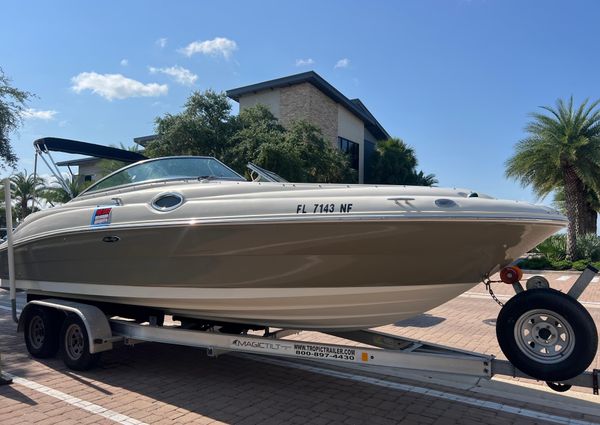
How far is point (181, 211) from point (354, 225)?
1.69 metres

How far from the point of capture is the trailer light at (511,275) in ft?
12.1

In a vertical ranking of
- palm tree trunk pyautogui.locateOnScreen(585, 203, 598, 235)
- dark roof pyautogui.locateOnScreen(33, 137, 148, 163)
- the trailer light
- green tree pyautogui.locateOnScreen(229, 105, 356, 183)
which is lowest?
the trailer light

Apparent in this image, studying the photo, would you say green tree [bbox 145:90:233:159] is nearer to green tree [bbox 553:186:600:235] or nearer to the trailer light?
green tree [bbox 553:186:600:235]

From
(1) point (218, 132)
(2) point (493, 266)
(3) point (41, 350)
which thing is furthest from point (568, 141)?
(3) point (41, 350)

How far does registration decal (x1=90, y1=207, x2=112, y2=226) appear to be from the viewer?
4981 mm

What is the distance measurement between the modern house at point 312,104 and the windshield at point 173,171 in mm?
19343

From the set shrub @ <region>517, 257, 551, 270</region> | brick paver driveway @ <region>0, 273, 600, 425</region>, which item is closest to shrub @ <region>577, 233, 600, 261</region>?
shrub @ <region>517, 257, 551, 270</region>

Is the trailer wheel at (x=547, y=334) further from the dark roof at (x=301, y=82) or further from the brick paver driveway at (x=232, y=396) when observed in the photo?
the dark roof at (x=301, y=82)

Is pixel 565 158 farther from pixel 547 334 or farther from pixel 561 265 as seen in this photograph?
pixel 547 334

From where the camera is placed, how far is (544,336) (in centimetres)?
335

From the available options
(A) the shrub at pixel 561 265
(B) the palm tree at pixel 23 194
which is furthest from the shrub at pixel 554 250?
(B) the palm tree at pixel 23 194

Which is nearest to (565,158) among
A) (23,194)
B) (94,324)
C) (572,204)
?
(572,204)

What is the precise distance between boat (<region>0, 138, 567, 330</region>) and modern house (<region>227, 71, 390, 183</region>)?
2012 centimetres

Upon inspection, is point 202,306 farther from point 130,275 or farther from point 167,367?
point 167,367
